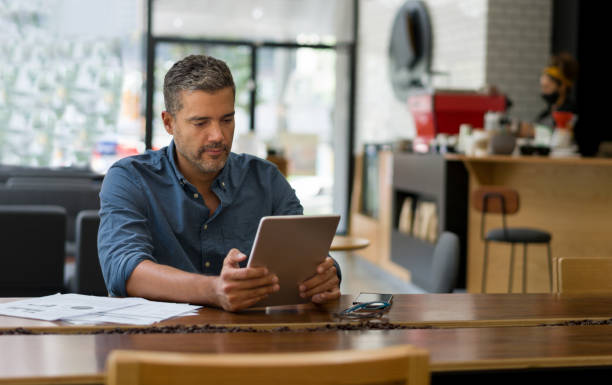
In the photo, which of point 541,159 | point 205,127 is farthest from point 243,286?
point 541,159

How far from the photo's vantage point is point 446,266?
9.27 ft

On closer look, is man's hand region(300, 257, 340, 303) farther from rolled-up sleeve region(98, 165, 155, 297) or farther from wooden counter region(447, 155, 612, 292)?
wooden counter region(447, 155, 612, 292)

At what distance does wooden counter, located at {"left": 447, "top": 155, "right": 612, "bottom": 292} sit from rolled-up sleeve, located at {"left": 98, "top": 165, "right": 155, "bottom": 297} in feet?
9.52

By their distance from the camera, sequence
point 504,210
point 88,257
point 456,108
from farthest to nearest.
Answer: point 456,108, point 504,210, point 88,257

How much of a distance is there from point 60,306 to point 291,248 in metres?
0.56

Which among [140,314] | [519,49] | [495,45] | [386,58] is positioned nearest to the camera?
[140,314]

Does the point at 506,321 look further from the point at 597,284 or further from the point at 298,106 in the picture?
the point at 298,106

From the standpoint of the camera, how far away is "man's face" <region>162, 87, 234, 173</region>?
2.21m

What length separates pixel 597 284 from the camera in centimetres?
235

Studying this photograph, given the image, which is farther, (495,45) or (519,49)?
(519,49)

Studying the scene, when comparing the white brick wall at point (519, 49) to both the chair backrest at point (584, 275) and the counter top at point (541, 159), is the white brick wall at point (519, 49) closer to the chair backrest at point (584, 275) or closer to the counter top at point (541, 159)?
the counter top at point (541, 159)

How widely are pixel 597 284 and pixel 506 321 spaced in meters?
0.71

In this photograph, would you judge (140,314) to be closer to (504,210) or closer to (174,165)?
(174,165)

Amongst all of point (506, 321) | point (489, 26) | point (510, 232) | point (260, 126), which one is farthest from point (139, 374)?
point (260, 126)
